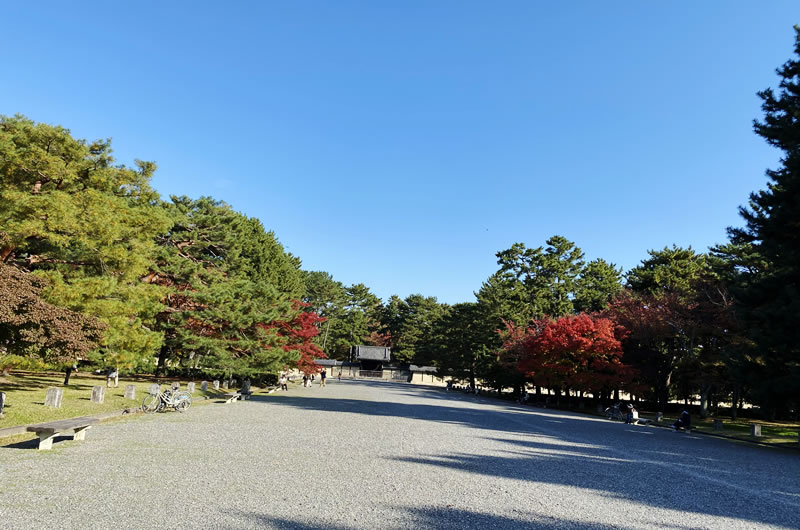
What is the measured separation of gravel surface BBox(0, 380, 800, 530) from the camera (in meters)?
5.09

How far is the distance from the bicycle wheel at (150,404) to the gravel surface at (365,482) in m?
1.79

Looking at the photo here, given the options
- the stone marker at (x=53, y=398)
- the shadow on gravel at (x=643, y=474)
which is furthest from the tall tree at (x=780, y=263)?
the stone marker at (x=53, y=398)

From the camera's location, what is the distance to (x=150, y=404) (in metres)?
14.3

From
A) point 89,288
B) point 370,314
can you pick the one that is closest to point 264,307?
point 89,288

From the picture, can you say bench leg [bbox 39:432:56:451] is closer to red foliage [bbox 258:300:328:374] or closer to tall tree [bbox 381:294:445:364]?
red foliage [bbox 258:300:328:374]

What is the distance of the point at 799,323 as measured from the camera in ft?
44.1

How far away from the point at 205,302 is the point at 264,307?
15.5 feet

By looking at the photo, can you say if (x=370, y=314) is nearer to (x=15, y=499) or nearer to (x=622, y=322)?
(x=622, y=322)

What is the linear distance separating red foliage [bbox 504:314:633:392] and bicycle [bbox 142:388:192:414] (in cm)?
2195

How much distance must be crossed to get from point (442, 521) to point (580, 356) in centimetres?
2646

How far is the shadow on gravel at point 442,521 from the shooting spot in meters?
4.78

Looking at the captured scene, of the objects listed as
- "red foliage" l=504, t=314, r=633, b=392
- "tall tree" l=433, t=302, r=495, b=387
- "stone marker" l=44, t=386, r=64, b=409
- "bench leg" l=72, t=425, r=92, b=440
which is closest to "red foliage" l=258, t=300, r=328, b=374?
"red foliage" l=504, t=314, r=633, b=392

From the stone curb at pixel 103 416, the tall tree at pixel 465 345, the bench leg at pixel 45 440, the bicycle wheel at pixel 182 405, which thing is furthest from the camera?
the tall tree at pixel 465 345

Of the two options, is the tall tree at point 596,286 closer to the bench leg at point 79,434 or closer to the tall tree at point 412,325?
the tall tree at point 412,325
